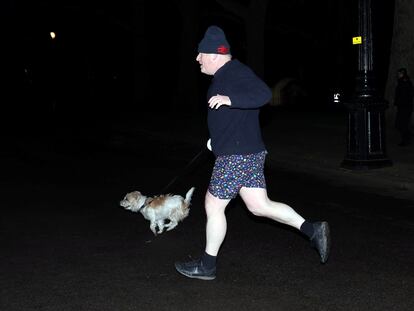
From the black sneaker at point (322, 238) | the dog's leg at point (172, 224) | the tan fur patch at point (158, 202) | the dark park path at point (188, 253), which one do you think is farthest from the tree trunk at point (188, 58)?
the black sneaker at point (322, 238)

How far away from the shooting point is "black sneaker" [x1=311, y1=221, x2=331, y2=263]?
18.2 ft

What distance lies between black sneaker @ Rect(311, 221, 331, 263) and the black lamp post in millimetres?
6253

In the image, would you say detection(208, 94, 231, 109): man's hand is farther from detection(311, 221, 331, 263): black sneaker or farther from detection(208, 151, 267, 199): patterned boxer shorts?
detection(311, 221, 331, 263): black sneaker

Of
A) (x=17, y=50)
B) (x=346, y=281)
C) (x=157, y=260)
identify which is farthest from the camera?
(x=17, y=50)

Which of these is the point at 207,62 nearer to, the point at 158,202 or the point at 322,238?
the point at 322,238

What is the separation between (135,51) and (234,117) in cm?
2965

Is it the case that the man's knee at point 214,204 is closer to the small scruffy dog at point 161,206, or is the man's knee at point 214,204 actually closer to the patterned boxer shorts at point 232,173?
the patterned boxer shorts at point 232,173

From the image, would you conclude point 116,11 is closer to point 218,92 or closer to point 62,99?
point 62,99

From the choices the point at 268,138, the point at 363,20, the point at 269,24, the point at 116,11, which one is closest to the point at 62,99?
the point at 116,11

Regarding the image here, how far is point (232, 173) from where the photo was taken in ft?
17.2

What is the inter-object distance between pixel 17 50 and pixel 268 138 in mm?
41200

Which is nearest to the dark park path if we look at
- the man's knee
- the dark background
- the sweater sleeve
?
the man's knee

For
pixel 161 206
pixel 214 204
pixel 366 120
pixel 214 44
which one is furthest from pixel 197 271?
pixel 366 120

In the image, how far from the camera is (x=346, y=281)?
5.45m
